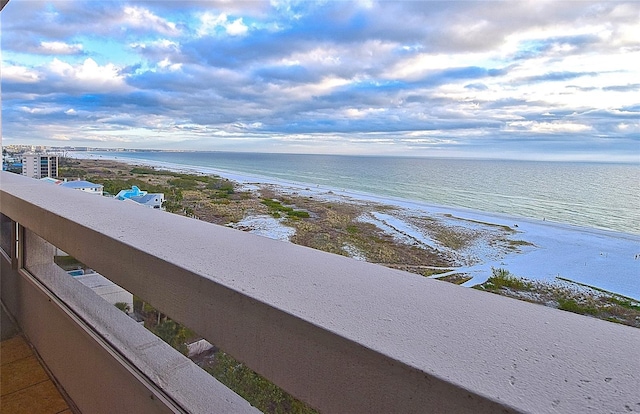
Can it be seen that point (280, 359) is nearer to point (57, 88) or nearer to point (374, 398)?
point (374, 398)

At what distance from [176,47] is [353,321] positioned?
276 inches

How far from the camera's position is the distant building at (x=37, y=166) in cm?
306

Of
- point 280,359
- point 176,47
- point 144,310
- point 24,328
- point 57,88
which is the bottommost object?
point 24,328

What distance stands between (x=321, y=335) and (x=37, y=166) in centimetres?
384

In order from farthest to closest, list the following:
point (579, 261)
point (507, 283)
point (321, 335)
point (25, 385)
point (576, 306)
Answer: point (579, 261), point (507, 283), point (576, 306), point (25, 385), point (321, 335)

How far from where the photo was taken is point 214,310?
1.70 ft

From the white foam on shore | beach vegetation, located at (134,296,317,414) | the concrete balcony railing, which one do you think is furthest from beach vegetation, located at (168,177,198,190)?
beach vegetation, located at (134,296,317,414)

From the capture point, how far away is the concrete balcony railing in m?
0.31

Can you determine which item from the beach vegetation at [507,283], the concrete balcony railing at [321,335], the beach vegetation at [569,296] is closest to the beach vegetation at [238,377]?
the concrete balcony railing at [321,335]

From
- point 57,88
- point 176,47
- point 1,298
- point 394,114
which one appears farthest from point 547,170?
point 1,298

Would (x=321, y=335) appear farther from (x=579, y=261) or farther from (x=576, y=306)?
(x=579, y=261)

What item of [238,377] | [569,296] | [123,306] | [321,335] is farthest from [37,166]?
[569,296]

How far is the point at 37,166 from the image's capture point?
3348 mm

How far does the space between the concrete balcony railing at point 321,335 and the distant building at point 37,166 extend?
2.47 metres
